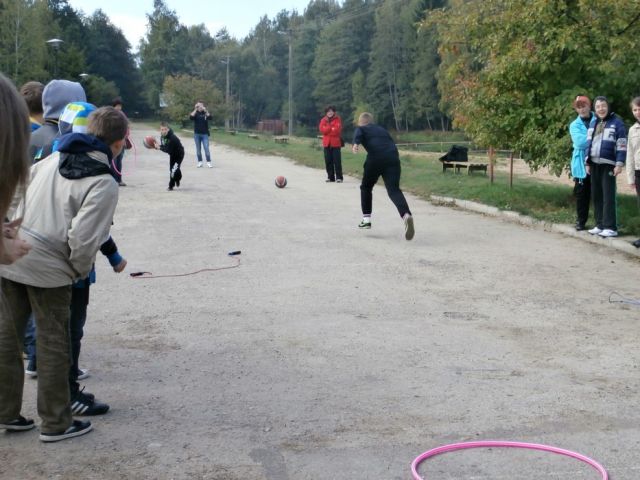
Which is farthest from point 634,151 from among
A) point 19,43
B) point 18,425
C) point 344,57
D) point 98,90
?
point 344,57

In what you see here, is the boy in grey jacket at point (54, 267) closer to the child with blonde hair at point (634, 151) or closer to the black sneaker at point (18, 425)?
the black sneaker at point (18, 425)

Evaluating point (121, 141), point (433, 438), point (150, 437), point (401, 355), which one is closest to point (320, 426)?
point (433, 438)

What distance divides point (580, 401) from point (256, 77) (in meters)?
131

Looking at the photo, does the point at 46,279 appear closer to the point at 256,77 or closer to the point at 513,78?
the point at 513,78

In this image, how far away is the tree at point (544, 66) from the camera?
1296cm

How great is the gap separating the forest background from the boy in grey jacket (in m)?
9.92

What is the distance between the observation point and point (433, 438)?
463cm

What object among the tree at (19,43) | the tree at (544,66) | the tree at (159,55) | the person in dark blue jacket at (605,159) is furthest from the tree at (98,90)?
the person in dark blue jacket at (605,159)

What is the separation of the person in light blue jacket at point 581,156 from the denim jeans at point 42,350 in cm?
883

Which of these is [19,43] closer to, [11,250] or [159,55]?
[159,55]

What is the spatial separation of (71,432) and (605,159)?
856 cm

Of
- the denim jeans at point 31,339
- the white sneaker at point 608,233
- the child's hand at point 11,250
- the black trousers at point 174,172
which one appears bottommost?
the denim jeans at point 31,339

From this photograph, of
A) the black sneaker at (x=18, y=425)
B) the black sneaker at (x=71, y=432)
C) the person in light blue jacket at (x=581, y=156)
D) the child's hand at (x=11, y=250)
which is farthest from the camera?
the person in light blue jacket at (x=581, y=156)

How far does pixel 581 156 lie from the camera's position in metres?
11.7
